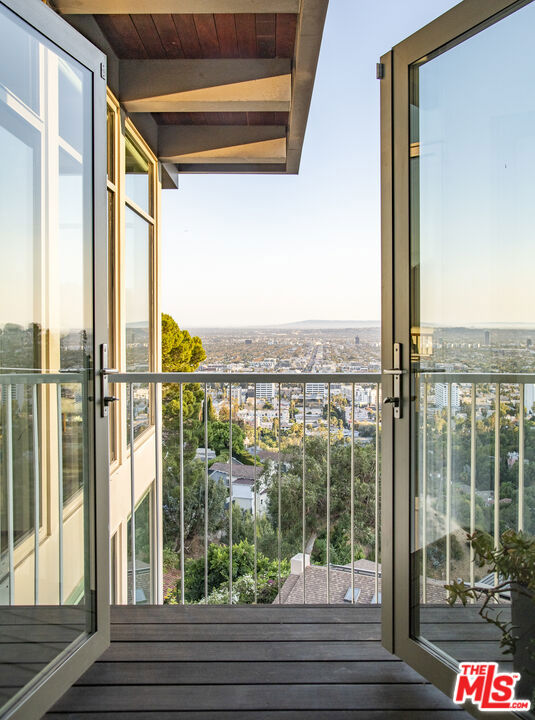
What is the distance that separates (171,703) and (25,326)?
136cm

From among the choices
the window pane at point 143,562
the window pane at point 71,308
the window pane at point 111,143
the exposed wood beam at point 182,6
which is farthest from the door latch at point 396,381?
the window pane at point 111,143

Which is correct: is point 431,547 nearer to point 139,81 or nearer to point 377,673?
point 377,673

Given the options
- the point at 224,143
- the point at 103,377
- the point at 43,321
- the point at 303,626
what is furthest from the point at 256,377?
the point at 224,143

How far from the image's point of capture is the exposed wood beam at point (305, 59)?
2.78 m

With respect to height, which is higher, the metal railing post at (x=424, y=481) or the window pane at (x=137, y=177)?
the window pane at (x=137, y=177)

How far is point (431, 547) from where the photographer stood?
1926 mm

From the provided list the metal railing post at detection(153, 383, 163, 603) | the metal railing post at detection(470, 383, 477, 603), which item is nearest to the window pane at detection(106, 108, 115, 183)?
the metal railing post at detection(153, 383, 163, 603)

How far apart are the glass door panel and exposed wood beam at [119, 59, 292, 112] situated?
2.26 metres

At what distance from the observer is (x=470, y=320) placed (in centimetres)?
182

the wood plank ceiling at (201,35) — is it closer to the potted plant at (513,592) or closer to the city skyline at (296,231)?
the potted plant at (513,592)

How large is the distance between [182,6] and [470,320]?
2.45 metres

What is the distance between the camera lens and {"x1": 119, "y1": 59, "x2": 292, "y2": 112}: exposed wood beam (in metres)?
3.89

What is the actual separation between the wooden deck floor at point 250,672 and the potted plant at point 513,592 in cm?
29

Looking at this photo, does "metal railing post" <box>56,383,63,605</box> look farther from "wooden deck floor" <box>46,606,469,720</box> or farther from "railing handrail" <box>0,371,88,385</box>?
"wooden deck floor" <box>46,606,469,720</box>
